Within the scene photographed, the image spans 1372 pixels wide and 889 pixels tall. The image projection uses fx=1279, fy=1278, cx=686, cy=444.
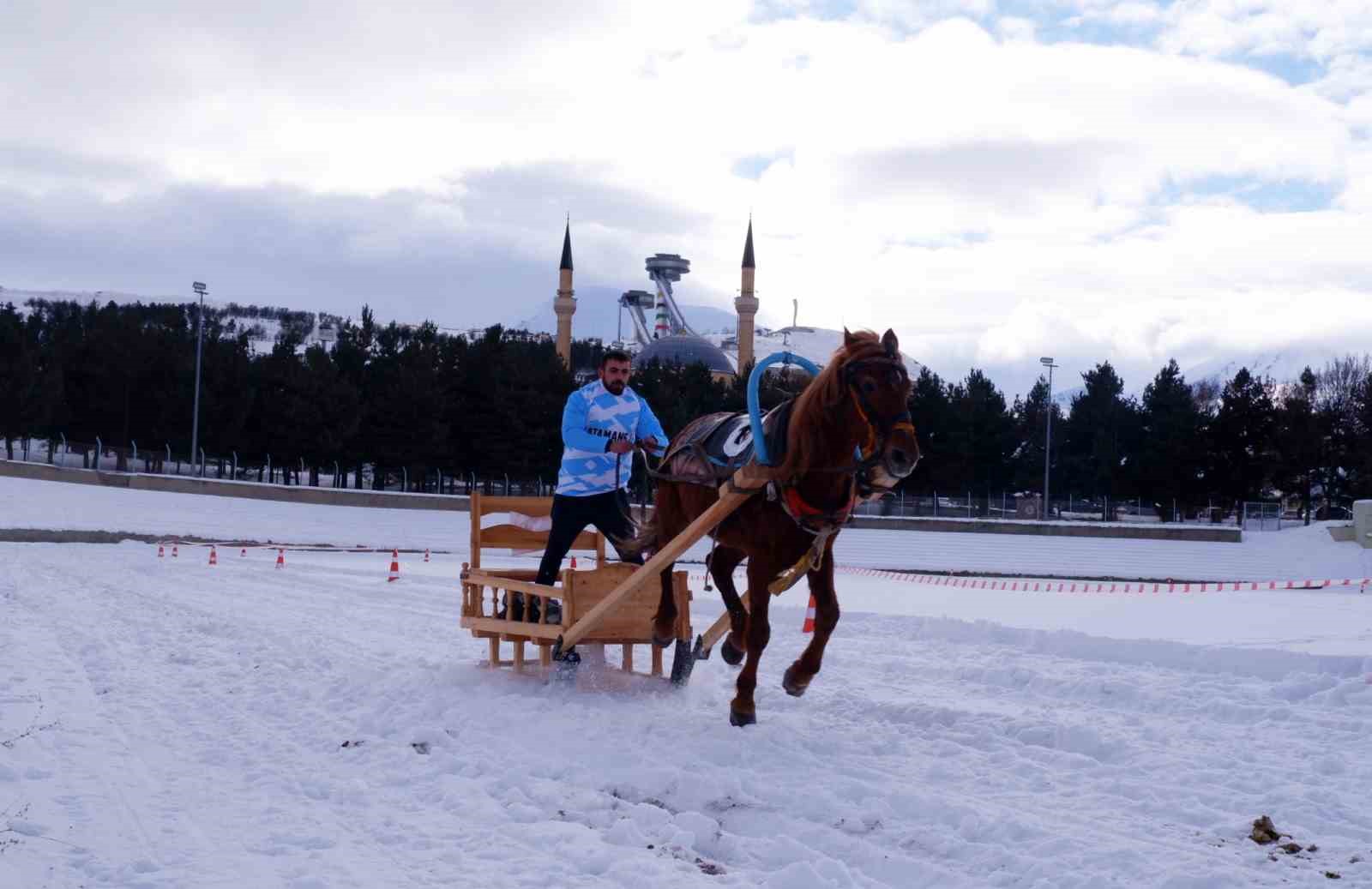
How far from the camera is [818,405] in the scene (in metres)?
6.32

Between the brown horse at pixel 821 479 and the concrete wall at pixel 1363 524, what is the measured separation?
3382 centimetres

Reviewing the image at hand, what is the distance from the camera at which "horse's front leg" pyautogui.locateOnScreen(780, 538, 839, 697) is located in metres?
6.75

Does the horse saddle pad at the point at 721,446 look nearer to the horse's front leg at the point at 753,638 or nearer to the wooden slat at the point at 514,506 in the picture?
the horse's front leg at the point at 753,638

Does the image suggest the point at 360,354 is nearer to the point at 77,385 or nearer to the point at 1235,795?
the point at 77,385

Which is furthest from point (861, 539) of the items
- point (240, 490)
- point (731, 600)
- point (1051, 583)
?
point (731, 600)

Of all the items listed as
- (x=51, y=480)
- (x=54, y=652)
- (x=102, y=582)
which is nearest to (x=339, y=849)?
(x=54, y=652)

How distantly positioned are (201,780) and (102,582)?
1213 cm

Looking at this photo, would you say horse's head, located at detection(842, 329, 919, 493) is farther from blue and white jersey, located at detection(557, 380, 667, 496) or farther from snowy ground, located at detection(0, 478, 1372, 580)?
snowy ground, located at detection(0, 478, 1372, 580)

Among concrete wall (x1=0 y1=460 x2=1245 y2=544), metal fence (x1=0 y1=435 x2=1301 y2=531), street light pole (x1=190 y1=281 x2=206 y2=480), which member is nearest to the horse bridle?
concrete wall (x1=0 y1=460 x2=1245 y2=544)

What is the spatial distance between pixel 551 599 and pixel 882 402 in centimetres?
303

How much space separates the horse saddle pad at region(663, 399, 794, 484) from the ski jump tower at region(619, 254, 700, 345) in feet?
457

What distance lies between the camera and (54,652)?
9711mm

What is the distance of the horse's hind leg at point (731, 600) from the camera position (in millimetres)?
7395

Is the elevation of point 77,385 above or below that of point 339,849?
above
